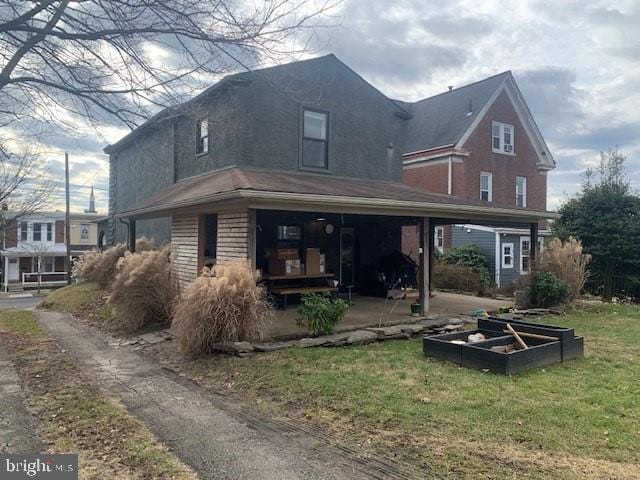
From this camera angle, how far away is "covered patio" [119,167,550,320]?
8383mm

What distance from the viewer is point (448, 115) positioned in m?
22.6

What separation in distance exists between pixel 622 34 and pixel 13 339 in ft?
50.5

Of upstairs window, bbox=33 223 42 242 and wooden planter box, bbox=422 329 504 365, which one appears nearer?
wooden planter box, bbox=422 329 504 365

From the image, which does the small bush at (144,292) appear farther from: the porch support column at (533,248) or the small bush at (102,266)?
the porch support column at (533,248)

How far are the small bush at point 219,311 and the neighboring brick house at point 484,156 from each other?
44.6 feet

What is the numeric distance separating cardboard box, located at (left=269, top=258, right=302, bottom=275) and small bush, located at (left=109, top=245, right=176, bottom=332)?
2325 mm

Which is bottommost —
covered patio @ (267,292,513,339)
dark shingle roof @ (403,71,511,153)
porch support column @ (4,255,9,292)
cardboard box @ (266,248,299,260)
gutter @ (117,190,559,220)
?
porch support column @ (4,255,9,292)

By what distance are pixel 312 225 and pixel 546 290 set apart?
6.31 meters

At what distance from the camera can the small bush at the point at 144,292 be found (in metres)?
9.70

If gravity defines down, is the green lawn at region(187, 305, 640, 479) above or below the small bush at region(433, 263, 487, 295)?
below

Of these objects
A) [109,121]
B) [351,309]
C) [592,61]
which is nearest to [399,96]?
[592,61]

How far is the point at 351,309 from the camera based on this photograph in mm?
11219

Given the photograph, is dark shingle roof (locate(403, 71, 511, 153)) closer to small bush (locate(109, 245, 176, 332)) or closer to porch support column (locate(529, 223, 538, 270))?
porch support column (locate(529, 223, 538, 270))

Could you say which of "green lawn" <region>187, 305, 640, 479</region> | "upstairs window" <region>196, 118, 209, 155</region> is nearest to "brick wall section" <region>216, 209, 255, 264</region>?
"green lawn" <region>187, 305, 640, 479</region>
